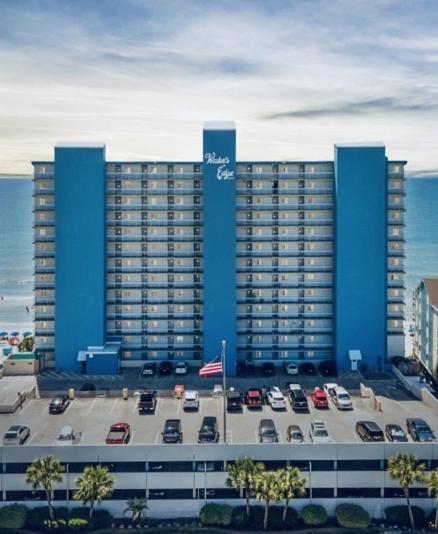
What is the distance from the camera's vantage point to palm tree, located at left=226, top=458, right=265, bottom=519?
48.8 meters

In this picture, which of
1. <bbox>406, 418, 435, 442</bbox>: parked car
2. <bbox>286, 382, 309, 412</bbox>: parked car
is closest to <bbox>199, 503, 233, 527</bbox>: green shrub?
<bbox>286, 382, 309, 412</bbox>: parked car

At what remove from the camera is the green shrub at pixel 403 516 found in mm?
A: 50906

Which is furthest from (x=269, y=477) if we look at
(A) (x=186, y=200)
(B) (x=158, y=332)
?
(A) (x=186, y=200)

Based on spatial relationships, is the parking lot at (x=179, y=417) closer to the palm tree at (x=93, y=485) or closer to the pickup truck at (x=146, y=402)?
the pickup truck at (x=146, y=402)

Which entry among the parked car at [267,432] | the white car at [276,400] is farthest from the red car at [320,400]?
the parked car at [267,432]

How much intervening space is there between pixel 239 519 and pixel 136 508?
7848mm

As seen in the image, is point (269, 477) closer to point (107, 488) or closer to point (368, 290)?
point (107, 488)

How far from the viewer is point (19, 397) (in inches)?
2512

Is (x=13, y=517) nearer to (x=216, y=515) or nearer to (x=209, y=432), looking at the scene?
(x=216, y=515)

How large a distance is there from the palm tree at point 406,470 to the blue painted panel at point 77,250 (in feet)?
131

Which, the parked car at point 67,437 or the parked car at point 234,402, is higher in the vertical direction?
the parked car at point 234,402

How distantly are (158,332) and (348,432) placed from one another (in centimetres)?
3119

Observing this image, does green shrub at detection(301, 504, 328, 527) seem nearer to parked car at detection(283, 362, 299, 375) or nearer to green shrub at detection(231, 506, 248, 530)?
green shrub at detection(231, 506, 248, 530)

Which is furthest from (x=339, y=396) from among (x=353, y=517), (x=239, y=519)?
(x=239, y=519)
